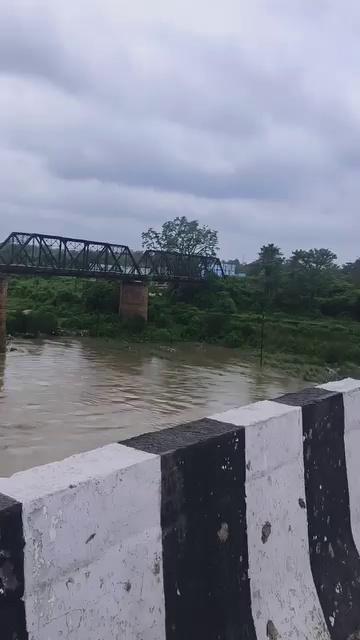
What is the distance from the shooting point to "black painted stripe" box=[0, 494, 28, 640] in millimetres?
1859

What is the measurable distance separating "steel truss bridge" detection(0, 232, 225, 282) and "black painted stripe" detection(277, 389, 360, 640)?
112 ft

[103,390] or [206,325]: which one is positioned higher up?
[206,325]

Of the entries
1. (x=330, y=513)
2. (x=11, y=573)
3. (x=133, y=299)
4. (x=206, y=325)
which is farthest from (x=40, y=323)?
(x=11, y=573)

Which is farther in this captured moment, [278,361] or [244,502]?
[278,361]

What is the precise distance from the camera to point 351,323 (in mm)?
44062

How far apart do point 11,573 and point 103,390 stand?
71.0 ft

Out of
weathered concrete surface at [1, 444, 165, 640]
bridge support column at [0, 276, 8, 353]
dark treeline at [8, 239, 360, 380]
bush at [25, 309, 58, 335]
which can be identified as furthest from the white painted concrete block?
bush at [25, 309, 58, 335]

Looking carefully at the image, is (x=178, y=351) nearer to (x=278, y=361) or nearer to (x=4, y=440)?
(x=278, y=361)

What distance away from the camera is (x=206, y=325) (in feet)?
141

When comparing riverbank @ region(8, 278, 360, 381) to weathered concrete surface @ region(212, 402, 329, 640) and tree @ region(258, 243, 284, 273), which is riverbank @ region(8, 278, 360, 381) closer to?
tree @ region(258, 243, 284, 273)

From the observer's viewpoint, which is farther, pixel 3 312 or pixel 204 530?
pixel 3 312

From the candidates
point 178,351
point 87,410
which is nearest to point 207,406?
point 87,410

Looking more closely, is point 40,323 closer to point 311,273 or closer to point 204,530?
point 311,273

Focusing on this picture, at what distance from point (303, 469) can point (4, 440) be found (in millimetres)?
13100
